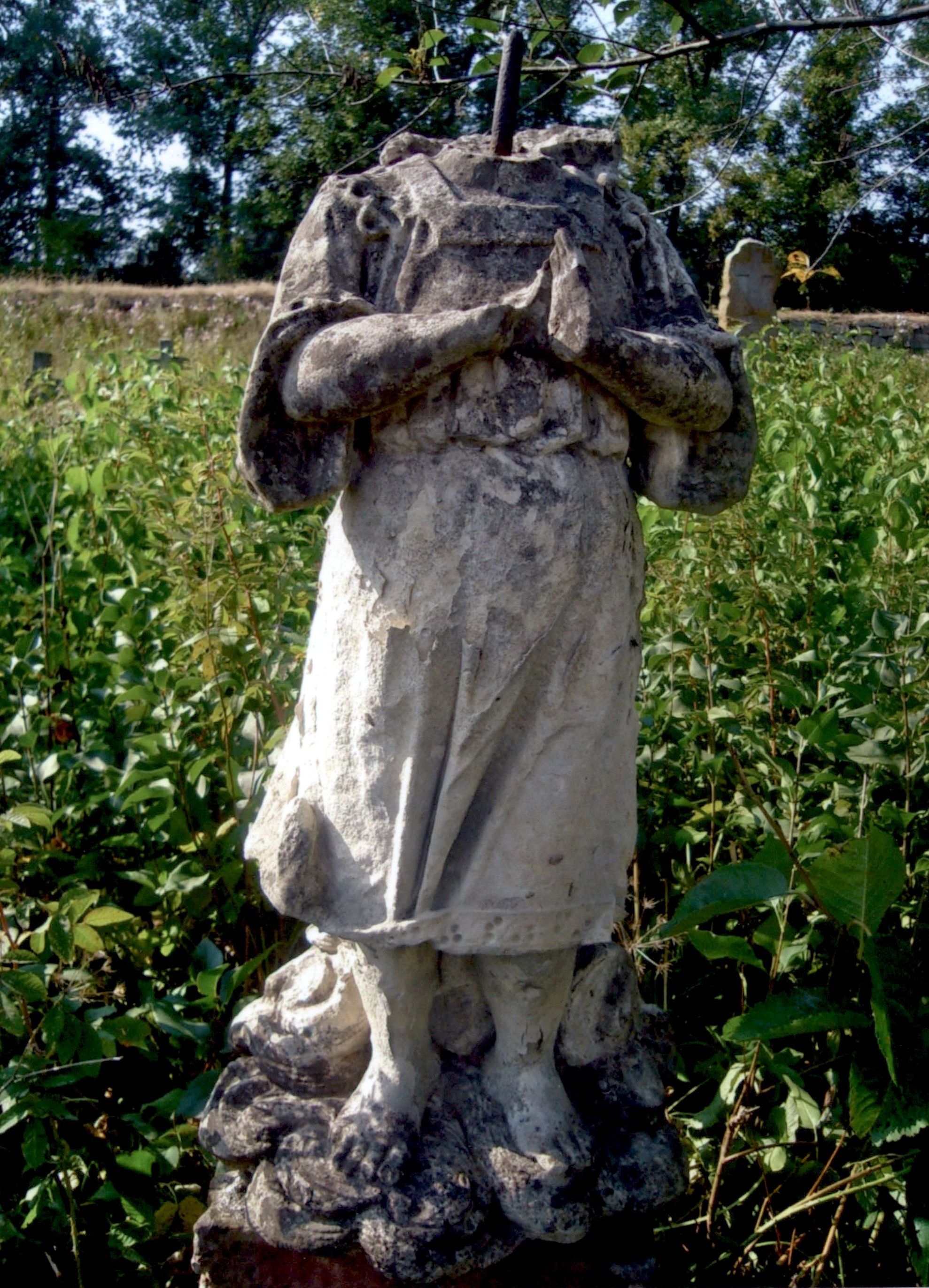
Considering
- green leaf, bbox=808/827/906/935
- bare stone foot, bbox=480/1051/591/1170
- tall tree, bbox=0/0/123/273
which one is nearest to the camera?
bare stone foot, bbox=480/1051/591/1170

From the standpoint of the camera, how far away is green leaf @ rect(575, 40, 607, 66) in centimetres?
309

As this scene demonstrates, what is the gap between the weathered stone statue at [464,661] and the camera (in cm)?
188

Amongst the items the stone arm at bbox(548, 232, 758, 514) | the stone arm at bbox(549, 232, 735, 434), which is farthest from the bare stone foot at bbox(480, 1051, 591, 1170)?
the stone arm at bbox(549, 232, 735, 434)

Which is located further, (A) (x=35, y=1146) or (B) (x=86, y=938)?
(B) (x=86, y=938)

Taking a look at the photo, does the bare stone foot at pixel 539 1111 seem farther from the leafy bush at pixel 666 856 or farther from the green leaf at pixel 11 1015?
the green leaf at pixel 11 1015

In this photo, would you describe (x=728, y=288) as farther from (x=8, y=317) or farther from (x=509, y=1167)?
(x=509, y=1167)

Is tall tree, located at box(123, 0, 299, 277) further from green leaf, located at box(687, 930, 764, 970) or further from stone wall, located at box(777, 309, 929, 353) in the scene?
green leaf, located at box(687, 930, 764, 970)

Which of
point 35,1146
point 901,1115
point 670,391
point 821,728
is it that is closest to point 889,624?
point 821,728

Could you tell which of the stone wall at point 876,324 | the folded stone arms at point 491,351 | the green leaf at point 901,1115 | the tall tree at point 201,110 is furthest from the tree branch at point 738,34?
the tall tree at point 201,110

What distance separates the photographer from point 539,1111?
7.05ft

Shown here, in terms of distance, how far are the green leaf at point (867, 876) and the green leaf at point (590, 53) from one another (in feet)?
6.38

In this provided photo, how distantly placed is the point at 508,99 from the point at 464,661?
2.90ft

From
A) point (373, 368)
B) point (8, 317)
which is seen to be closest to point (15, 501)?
point (373, 368)

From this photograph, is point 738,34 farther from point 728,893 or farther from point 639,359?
point 728,893
